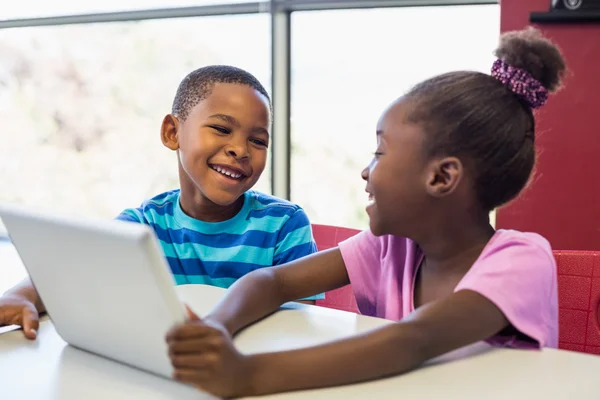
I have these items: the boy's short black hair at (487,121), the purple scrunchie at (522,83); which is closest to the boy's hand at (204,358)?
the boy's short black hair at (487,121)

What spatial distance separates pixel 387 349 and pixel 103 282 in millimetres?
321

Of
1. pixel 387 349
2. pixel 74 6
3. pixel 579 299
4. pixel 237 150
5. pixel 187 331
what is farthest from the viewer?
pixel 74 6

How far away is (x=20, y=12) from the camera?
3.21 m

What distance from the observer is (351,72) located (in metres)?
2.60

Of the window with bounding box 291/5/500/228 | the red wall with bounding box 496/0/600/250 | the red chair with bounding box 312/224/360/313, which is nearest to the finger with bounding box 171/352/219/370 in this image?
the red chair with bounding box 312/224/360/313

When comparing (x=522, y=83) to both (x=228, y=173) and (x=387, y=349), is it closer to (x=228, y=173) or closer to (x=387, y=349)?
(x=387, y=349)

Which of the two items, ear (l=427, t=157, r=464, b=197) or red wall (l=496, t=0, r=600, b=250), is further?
red wall (l=496, t=0, r=600, b=250)

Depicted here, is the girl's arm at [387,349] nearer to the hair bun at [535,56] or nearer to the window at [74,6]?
the hair bun at [535,56]

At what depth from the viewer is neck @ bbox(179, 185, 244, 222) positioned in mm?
1397

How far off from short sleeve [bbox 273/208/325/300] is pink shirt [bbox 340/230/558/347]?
26cm

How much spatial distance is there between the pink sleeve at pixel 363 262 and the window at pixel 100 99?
1693 millimetres

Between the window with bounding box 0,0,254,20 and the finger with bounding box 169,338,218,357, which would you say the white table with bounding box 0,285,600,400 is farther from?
the window with bounding box 0,0,254,20

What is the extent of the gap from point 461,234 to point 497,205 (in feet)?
0.25

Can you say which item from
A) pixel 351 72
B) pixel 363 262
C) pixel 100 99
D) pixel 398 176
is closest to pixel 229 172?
pixel 363 262
